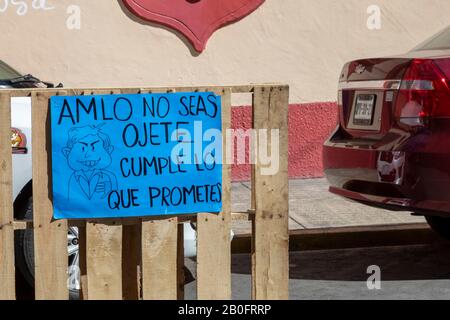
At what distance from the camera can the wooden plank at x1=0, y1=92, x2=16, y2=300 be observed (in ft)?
15.1

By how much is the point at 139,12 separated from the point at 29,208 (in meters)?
4.55

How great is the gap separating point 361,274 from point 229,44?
4.06 meters

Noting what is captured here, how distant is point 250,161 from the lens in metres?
4.78

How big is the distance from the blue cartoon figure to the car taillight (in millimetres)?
2101

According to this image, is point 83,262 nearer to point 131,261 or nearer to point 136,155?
point 131,261

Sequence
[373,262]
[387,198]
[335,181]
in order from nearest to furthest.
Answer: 1. [387,198]
2. [335,181]
3. [373,262]

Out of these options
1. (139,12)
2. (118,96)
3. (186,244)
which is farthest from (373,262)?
(139,12)

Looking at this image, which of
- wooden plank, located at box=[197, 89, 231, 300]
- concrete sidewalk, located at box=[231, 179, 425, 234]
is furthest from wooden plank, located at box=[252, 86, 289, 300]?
concrete sidewalk, located at box=[231, 179, 425, 234]

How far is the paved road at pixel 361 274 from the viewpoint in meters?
6.24

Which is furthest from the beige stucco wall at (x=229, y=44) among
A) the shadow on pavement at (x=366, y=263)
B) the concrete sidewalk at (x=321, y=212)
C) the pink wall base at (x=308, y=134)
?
the shadow on pavement at (x=366, y=263)

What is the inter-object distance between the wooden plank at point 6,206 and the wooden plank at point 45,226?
12cm

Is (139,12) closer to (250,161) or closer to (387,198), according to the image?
(387,198)

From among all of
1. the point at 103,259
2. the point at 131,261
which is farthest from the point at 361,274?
the point at 103,259

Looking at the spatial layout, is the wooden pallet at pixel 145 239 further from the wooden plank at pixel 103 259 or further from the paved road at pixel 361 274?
the paved road at pixel 361 274
